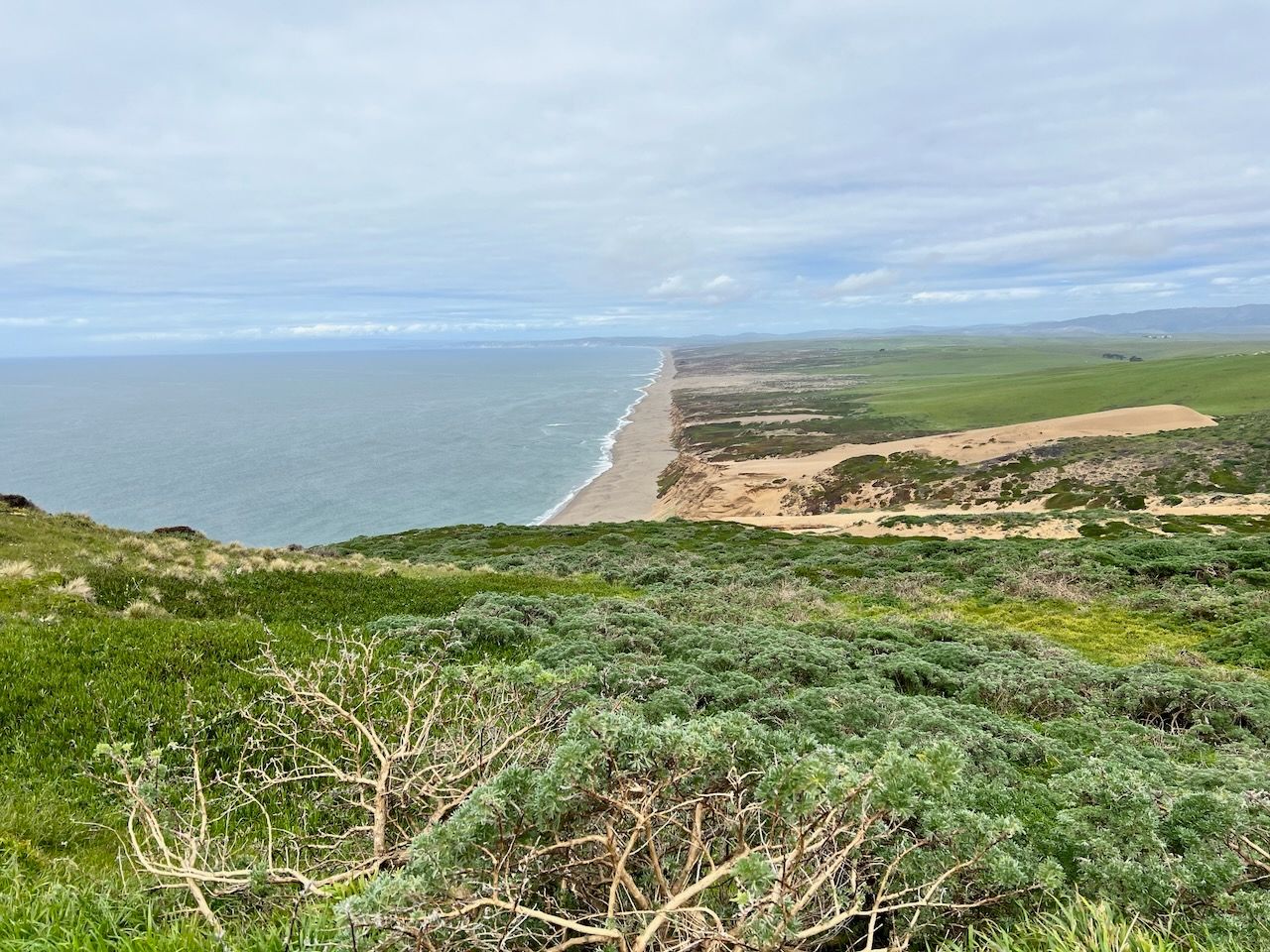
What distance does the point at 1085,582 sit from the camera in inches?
714

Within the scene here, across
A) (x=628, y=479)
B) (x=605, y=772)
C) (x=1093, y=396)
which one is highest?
(x=605, y=772)

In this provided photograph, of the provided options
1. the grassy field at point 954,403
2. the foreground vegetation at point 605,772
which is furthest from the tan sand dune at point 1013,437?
the foreground vegetation at point 605,772

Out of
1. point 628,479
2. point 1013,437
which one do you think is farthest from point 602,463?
point 1013,437

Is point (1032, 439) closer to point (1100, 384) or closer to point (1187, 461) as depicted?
point (1187, 461)

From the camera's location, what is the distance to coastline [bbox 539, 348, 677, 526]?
58.9 m

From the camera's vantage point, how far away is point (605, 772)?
307 cm

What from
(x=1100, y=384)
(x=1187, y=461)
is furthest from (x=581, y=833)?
(x=1100, y=384)

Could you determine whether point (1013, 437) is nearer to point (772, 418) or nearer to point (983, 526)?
point (983, 526)

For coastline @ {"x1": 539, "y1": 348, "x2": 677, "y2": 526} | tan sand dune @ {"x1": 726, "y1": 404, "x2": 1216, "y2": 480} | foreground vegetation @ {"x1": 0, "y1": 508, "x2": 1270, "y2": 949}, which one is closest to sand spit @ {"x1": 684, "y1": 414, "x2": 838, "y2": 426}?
coastline @ {"x1": 539, "y1": 348, "x2": 677, "y2": 526}

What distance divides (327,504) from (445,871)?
68673 mm

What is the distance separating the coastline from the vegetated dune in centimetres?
363

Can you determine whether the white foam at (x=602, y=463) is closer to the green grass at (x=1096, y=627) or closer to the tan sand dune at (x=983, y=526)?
the tan sand dune at (x=983, y=526)

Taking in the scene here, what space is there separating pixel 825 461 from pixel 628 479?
2147 cm

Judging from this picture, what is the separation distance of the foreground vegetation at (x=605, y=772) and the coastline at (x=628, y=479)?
4226 centimetres
